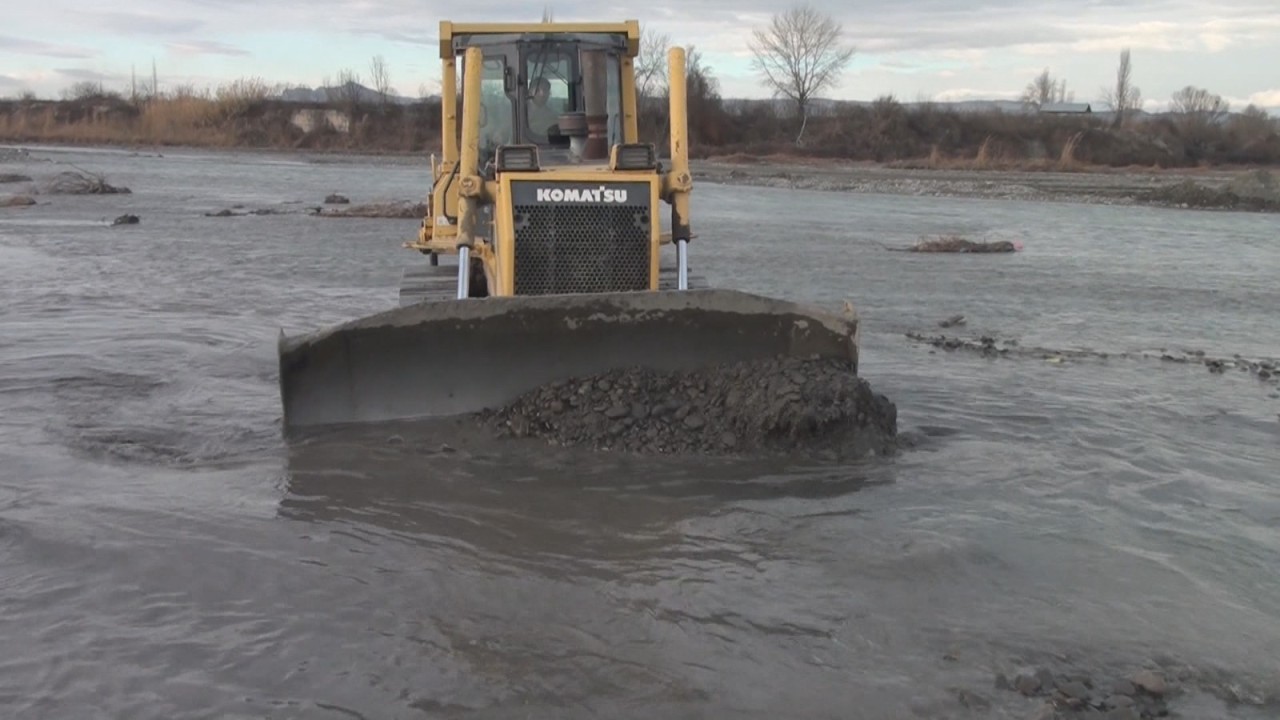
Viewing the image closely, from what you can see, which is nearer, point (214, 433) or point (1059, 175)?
point (214, 433)

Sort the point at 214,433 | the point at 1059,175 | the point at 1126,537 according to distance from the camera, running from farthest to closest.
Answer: the point at 1059,175
the point at 214,433
the point at 1126,537

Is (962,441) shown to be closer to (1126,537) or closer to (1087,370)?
(1126,537)

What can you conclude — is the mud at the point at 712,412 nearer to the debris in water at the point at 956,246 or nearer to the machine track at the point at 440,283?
the machine track at the point at 440,283

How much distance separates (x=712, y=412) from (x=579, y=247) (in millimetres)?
1493

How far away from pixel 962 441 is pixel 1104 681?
141 inches

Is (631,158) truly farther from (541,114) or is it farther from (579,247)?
(541,114)

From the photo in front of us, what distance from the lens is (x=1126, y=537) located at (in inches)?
246

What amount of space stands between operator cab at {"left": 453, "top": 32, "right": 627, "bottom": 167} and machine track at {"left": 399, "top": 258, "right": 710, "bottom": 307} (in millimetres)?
1121

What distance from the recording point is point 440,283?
10078 mm

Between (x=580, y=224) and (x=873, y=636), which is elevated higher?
(x=580, y=224)

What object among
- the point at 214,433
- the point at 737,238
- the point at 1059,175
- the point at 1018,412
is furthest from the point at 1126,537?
the point at 1059,175

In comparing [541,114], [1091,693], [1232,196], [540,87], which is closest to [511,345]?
[541,114]

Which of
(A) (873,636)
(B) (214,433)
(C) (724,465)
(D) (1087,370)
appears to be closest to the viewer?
(A) (873,636)

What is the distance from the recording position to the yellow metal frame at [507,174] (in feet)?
25.8
